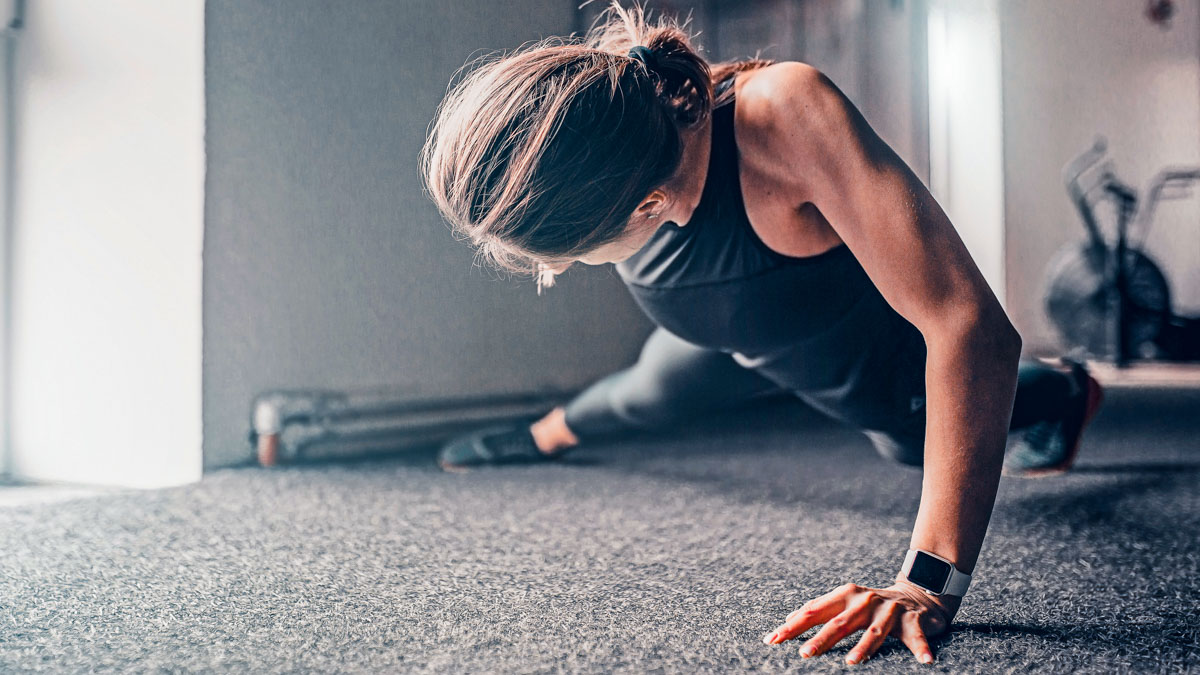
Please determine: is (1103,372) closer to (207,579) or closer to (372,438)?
(372,438)

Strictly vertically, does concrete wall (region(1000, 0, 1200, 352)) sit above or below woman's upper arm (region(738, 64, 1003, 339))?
above

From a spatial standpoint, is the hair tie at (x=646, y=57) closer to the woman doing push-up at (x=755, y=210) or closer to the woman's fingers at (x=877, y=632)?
the woman doing push-up at (x=755, y=210)

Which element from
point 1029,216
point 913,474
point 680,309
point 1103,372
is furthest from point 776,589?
point 1029,216

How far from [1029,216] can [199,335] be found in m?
4.07

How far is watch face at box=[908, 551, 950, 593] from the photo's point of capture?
750 millimetres

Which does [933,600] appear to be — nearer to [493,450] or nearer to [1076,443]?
[1076,443]

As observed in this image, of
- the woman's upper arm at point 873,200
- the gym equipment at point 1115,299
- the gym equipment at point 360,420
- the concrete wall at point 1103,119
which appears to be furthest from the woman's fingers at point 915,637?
the concrete wall at point 1103,119

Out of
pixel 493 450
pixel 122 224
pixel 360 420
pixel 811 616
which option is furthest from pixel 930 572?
pixel 122 224

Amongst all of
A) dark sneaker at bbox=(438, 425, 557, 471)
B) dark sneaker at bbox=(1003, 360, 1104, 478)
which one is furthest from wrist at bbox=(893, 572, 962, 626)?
dark sneaker at bbox=(438, 425, 557, 471)

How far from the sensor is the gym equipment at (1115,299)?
3.81 meters

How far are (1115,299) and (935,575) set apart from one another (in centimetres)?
368

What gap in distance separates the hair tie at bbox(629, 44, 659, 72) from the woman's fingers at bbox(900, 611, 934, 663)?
0.54m

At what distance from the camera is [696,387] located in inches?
55.1

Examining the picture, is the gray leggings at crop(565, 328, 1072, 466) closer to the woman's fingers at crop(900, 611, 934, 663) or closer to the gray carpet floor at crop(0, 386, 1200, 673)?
the gray carpet floor at crop(0, 386, 1200, 673)
